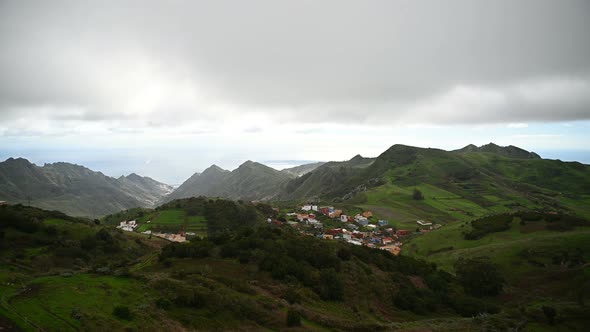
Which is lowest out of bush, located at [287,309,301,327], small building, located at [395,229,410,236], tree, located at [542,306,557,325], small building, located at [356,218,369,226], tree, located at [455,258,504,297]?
small building, located at [395,229,410,236]

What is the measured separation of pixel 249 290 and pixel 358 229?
8503cm

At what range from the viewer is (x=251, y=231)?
40.1m

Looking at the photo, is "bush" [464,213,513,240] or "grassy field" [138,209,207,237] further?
"grassy field" [138,209,207,237]

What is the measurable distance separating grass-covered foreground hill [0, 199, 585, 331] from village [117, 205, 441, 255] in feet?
125

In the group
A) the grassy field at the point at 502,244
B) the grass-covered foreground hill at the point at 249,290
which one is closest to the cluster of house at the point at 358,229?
the grassy field at the point at 502,244

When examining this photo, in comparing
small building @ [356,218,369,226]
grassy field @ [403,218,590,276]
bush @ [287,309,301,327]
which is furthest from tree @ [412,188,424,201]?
bush @ [287,309,301,327]

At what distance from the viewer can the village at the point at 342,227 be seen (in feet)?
287

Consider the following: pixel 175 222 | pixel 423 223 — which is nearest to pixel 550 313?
pixel 423 223

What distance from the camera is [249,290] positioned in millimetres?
25203

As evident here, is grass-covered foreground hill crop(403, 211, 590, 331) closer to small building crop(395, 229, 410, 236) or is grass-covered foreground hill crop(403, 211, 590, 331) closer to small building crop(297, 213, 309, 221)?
small building crop(395, 229, 410, 236)

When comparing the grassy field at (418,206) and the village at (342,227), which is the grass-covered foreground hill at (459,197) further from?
the village at (342,227)

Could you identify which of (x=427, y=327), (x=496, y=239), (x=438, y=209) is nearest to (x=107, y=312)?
(x=427, y=327)

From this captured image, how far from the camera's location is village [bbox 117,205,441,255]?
287ft

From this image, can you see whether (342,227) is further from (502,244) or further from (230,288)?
(230,288)
